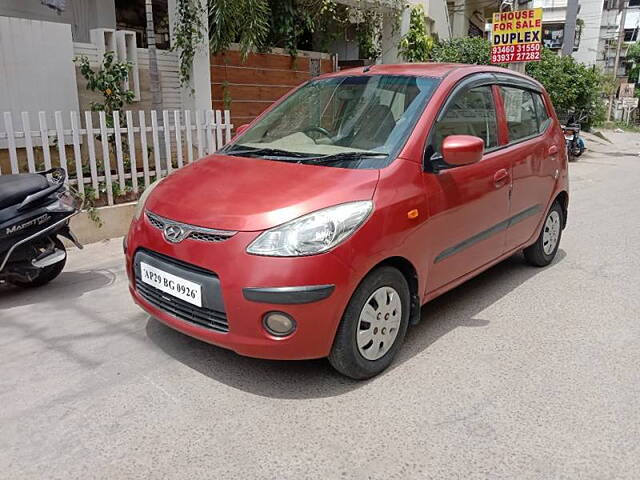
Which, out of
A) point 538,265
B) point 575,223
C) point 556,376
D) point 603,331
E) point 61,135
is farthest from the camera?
point 575,223

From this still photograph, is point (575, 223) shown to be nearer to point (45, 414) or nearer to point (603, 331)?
point (603, 331)

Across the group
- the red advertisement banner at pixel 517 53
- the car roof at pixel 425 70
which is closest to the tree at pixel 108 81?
the car roof at pixel 425 70

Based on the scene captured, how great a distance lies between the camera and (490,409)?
9.62 ft

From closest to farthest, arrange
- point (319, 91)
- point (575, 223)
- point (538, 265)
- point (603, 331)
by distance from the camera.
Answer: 1. point (603, 331)
2. point (319, 91)
3. point (538, 265)
4. point (575, 223)

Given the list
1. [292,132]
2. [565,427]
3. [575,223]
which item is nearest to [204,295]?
[292,132]

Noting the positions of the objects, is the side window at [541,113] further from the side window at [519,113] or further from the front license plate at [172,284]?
the front license plate at [172,284]

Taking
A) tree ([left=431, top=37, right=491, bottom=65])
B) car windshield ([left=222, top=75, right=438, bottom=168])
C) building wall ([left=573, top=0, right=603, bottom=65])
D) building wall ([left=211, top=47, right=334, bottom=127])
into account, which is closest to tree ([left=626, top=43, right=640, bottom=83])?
building wall ([left=573, top=0, right=603, bottom=65])

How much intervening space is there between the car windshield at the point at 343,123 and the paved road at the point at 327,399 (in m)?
1.25

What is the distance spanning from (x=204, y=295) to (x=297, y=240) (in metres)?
0.56

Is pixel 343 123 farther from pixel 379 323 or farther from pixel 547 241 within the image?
pixel 547 241

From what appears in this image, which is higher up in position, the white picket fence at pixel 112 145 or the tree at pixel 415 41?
the tree at pixel 415 41

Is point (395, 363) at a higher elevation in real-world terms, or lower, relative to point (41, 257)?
lower

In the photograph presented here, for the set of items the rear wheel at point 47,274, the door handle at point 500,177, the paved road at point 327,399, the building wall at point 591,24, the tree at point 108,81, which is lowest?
the paved road at point 327,399

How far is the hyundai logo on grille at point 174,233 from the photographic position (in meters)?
2.98
